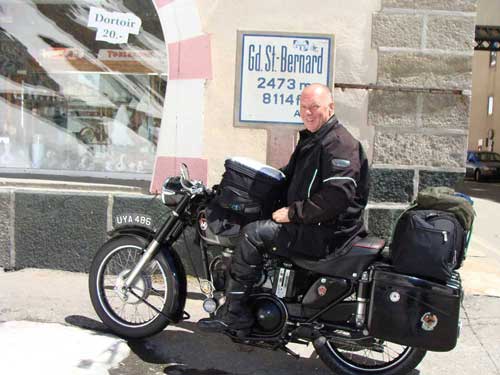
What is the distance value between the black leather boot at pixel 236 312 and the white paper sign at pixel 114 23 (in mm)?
3312

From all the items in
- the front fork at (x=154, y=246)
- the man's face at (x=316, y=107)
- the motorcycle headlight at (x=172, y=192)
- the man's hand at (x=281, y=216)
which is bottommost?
the front fork at (x=154, y=246)

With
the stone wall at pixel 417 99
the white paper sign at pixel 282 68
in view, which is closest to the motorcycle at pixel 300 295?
the white paper sign at pixel 282 68

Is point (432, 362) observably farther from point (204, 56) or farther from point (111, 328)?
point (204, 56)

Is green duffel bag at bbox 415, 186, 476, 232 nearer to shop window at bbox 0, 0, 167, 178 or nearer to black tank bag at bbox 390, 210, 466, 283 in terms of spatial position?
black tank bag at bbox 390, 210, 466, 283

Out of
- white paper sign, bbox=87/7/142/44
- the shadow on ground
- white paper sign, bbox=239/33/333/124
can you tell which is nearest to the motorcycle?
the shadow on ground

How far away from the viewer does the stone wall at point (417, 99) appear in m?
4.97

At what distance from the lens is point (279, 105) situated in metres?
5.06

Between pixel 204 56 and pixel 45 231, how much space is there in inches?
90.4

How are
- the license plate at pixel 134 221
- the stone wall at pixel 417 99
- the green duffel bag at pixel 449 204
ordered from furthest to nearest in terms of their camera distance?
the stone wall at pixel 417 99 → the license plate at pixel 134 221 → the green duffel bag at pixel 449 204

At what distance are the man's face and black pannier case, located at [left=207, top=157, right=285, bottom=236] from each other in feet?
1.35

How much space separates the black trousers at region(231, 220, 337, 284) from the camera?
328 centimetres

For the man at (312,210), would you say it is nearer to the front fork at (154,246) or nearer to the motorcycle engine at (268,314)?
the motorcycle engine at (268,314)

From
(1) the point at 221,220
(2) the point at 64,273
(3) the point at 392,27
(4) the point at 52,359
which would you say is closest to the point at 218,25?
(3) the point at 392,27

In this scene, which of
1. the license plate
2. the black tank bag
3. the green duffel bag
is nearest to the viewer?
the black tank bag
